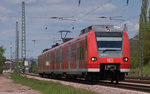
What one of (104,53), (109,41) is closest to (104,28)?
(109,41)

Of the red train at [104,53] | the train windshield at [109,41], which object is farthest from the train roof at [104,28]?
the train windshield at [109,41]

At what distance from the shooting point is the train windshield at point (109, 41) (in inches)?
851

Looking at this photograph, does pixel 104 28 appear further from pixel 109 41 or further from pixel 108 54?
pixel 108 54

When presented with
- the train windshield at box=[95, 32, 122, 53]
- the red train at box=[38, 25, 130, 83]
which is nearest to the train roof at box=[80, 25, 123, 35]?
the red train at box=[38, 25, 130, 83]

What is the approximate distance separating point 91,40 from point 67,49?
730cm

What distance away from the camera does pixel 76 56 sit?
2506 centimetres

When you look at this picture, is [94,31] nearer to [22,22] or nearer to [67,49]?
[67,49]

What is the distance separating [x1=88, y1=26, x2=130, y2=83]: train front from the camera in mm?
21359

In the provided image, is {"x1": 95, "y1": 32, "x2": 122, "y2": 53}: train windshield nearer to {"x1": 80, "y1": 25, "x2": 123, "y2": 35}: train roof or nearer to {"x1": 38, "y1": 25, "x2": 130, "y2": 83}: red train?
{"x1": 38, "y1": 25, "x2": 130, "y2": 83}: red train

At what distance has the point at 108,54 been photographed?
2144cm

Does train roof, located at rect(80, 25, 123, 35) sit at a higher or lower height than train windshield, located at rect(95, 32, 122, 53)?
higher

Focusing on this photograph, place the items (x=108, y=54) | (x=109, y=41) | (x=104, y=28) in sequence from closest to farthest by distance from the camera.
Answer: (x=108, y=54) → (x=109, y=41) → (x=104, y=28)

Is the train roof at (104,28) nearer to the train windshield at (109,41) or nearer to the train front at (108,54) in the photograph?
the train front at (108,54)

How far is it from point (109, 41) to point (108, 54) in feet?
2.96
